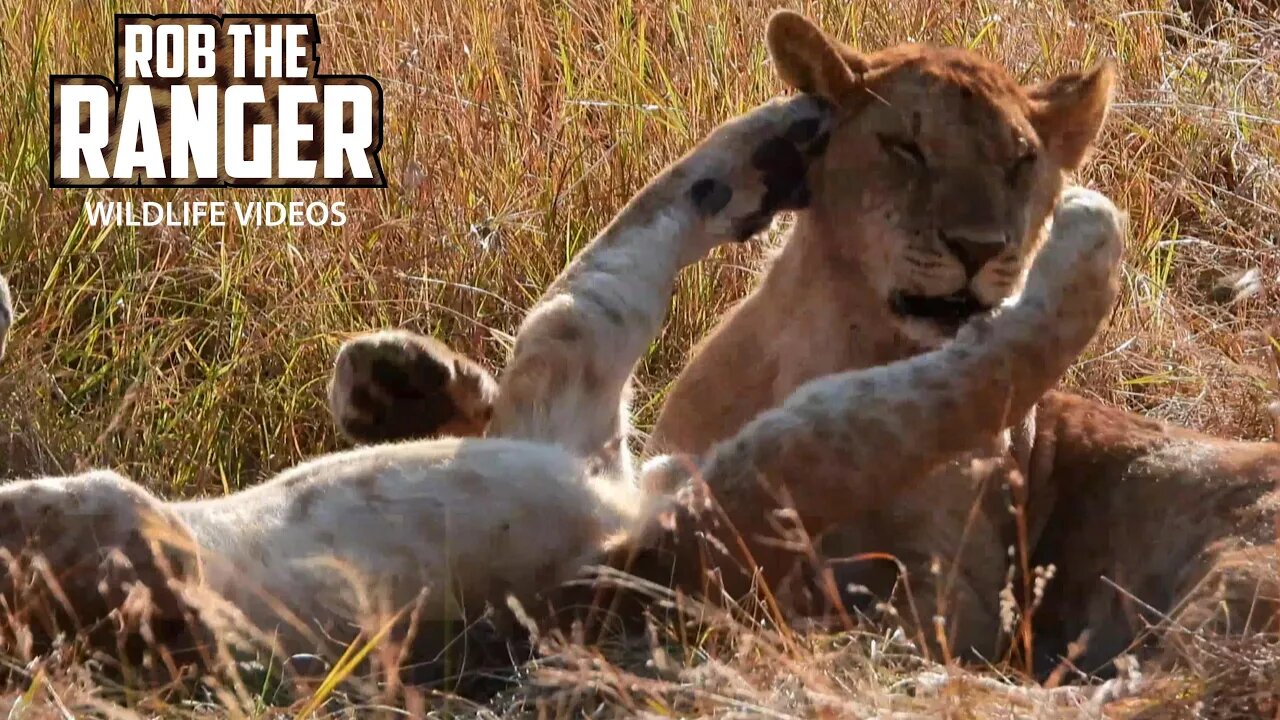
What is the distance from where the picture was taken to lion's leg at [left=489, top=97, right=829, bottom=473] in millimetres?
3014

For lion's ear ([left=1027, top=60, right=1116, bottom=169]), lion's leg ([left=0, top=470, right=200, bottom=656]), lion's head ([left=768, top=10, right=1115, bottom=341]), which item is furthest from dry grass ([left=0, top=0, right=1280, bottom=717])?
lion's leg ([left=0, top=470, right=200, bottom=656])

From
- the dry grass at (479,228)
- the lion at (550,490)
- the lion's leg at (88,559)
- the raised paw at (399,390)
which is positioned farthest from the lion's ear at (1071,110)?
the lion's leg at (88,559)

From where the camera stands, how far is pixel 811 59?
311cm

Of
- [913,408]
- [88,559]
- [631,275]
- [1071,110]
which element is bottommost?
[88,559]

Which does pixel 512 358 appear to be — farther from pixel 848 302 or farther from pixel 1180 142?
pixel 1180 142

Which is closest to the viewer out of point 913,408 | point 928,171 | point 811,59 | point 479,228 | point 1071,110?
point 913,408

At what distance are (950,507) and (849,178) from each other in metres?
0.55

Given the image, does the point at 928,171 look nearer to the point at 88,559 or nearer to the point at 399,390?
the point at 399,390

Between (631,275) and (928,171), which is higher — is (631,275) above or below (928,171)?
below

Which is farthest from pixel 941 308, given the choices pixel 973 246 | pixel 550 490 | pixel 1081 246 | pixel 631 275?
pixel 550 490

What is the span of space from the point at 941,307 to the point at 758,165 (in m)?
0.40

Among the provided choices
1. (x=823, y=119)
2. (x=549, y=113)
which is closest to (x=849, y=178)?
(x=823, y=119)

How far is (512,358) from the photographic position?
Result: 3.10m

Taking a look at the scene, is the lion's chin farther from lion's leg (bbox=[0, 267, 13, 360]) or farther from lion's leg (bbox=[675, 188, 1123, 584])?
lion's leg (bbox=[0, 267, 13, 360])
